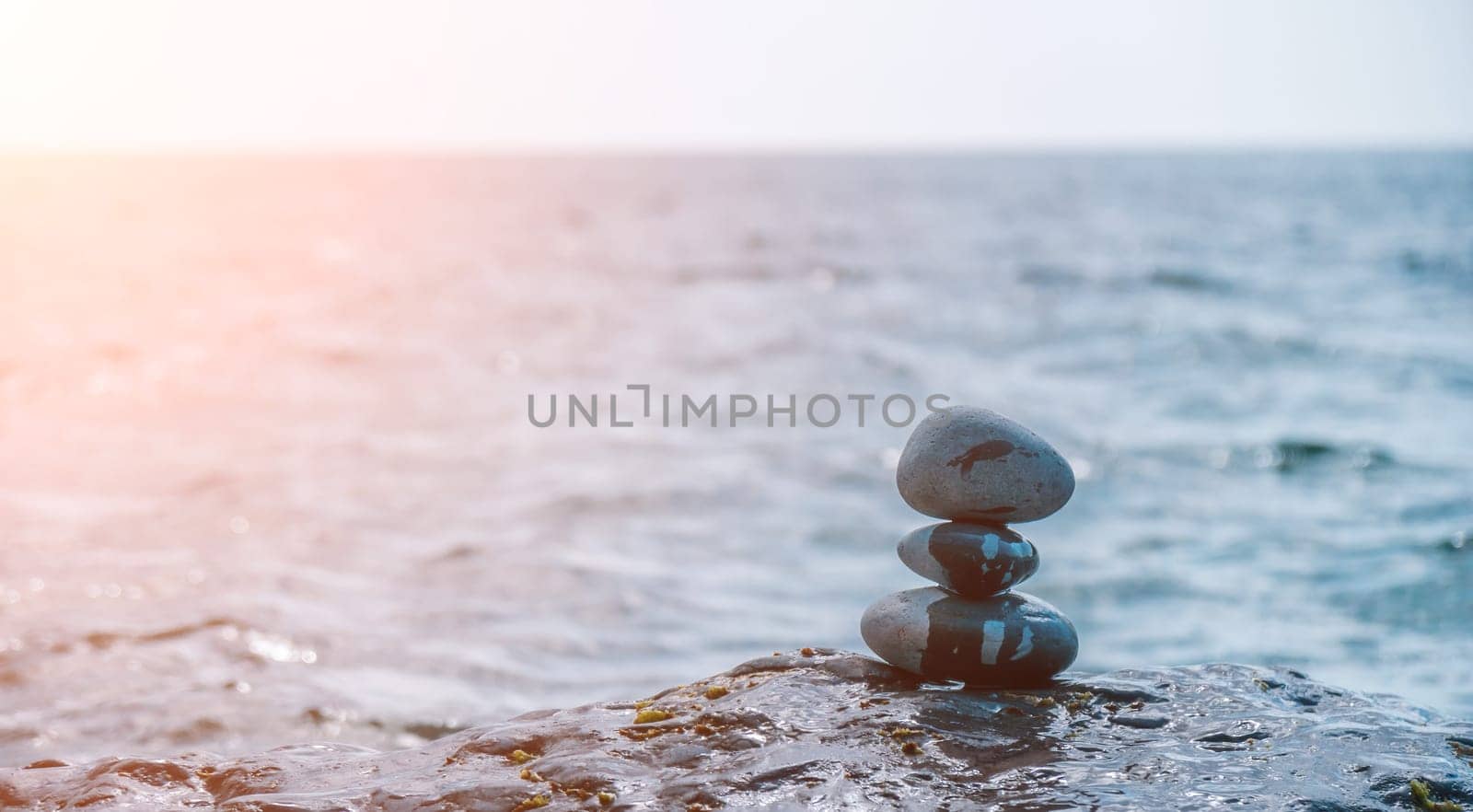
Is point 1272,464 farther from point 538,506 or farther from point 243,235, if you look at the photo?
point 243,235

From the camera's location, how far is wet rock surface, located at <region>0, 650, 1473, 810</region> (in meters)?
4.47

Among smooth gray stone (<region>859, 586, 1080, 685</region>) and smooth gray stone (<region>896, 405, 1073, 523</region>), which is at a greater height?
smooth gray stone (<region>896, 405, 1073, 523</region>)

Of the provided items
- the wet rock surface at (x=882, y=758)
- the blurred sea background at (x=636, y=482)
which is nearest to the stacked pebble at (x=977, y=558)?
the wet rock surface at (x=882, y=758)

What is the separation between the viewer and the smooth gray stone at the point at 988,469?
5.54 meters

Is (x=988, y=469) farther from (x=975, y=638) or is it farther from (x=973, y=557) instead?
(x=975, y=638)

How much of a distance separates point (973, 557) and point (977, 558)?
0.02 m

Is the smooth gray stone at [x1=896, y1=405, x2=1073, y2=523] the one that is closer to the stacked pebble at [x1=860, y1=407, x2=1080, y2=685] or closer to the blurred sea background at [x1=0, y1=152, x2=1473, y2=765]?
the stacked pebble at [x1=860, y1=407, x2=1080, y2=685]

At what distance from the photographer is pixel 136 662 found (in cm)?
930

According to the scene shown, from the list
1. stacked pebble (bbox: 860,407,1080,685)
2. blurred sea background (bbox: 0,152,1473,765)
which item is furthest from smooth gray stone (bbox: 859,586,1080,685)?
blurred sea background (bbox: 0,152,1473,765)

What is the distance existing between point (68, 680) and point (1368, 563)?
11577mm

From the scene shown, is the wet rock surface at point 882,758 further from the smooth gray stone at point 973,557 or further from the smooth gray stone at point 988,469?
the smooth gray stone at point 988,469

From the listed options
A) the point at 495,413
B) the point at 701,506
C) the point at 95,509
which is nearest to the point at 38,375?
the point at 495,413

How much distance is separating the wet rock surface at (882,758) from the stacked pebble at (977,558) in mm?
134

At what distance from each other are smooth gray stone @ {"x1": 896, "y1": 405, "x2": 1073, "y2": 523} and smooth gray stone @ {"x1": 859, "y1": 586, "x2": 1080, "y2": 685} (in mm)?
429
